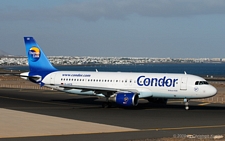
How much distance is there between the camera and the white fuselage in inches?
1729

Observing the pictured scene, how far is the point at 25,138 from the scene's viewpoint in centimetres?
2495

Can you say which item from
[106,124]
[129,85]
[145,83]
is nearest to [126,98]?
[145,83]

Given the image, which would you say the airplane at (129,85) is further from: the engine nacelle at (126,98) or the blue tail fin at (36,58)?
the blue tail fin at (36,58)

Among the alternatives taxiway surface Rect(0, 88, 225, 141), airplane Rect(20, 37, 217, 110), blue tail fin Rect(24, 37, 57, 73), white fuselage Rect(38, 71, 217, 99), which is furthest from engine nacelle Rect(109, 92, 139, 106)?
blue tail fin Rect(24, 37, 57, 73)

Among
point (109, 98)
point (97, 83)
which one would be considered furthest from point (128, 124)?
point (97, 83)

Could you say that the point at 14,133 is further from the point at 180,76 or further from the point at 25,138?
the point at 180,76

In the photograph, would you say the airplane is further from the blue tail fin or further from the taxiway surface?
the taxiway surface

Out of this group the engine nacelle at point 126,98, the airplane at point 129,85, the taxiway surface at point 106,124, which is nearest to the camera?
the taxiway surface at point 106,124

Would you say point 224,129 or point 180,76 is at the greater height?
point 180,76

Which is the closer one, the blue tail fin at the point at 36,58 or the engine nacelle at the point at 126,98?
the engine nacelle at the point at 126,98

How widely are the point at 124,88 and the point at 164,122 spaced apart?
1370cm

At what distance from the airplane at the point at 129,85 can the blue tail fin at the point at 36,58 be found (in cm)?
38

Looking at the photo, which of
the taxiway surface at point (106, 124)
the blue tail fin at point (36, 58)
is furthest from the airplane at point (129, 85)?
the taxiway surface at point (106, 124)

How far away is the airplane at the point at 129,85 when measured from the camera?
43.8m
